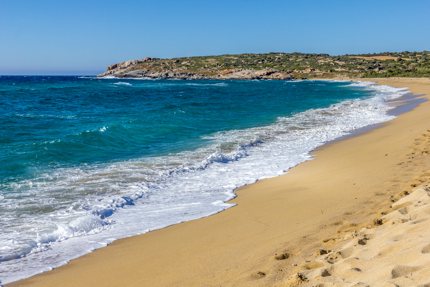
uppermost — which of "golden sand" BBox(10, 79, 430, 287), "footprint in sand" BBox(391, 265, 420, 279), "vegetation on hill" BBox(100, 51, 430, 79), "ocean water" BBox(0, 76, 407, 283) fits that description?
"vegetation on hill" BBox(100, 51, 430, 79)

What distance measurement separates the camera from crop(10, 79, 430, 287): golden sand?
16.0 feet

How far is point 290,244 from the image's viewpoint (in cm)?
631

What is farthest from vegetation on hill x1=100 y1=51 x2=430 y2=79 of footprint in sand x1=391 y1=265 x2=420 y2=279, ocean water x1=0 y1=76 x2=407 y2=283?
footprint in sand x1=391 y1=265 x2=420 y2=279

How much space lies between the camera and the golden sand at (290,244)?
4.86m

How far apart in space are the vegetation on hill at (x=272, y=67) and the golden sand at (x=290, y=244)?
81.0 meters

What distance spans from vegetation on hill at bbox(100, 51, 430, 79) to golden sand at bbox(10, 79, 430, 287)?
81.0 meters

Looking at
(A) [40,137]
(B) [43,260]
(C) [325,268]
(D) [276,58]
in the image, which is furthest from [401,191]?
(D) [276,58]

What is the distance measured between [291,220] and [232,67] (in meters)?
131

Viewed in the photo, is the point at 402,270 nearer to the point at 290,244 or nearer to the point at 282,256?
the point at 282,256

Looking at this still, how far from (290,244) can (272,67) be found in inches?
5013

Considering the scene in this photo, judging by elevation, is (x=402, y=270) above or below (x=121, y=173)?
above

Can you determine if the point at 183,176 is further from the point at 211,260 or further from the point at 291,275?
the point at 291,275

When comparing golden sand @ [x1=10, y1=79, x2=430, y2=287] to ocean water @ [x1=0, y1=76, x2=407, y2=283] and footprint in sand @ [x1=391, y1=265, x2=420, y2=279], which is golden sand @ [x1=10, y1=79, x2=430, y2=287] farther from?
ocean water @ [x1=0, y1=76, x2=407, y2=283]

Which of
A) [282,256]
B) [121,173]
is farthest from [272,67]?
[282,256]
